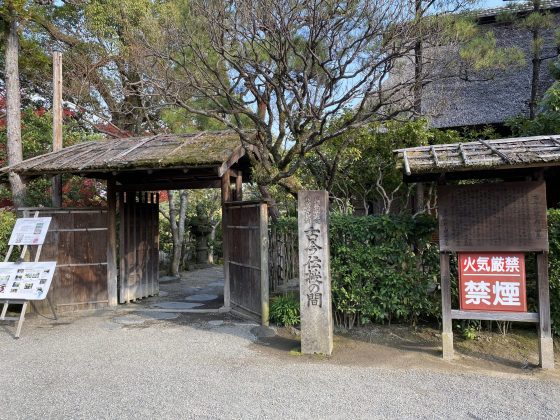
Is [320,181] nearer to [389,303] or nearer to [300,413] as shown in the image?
[389,303]

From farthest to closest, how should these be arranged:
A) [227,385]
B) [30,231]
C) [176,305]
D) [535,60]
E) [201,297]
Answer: [535,60], [201,297], [176,305], [30,231], [227,385]

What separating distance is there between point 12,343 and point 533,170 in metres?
8.26

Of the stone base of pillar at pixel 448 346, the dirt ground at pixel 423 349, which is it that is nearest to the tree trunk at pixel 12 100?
the dirt ground at pixel 423 349

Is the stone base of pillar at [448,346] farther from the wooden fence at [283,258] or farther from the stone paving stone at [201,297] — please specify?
A: the stone paving stone at [201,297]

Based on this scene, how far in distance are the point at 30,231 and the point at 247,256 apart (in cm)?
417

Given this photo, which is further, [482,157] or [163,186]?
[163,186]

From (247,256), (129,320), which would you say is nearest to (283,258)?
(247,256)

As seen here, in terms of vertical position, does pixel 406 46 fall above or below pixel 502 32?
below

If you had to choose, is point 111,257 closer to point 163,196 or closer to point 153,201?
point 153,201

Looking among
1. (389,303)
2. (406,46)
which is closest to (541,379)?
(389,303)

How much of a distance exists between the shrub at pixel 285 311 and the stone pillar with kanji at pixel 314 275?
4.24 feet

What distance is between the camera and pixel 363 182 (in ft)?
38.0

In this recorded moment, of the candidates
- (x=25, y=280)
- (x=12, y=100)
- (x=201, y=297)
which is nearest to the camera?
(x=25, y=280)

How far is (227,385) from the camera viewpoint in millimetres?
4895
